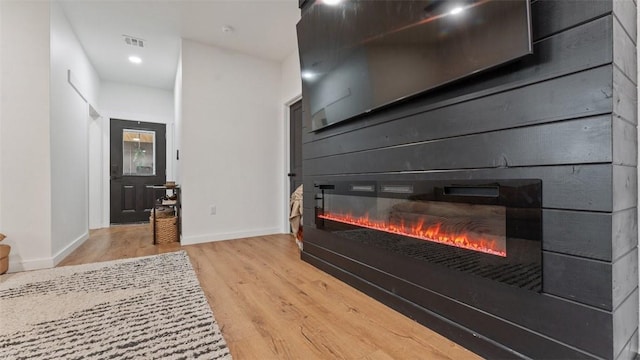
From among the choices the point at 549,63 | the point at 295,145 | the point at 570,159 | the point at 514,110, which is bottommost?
the point at 570,159

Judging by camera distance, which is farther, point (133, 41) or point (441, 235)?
point (133, 41)

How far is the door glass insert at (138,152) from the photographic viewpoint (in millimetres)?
5062

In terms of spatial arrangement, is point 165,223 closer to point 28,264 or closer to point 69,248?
point 69,248

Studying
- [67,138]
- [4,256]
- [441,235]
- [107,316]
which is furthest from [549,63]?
[67,138]

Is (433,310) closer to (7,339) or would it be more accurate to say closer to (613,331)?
(613,331)

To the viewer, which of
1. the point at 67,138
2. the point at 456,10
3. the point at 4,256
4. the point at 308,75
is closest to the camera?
the point at 456,10

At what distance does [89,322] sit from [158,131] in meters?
4.63

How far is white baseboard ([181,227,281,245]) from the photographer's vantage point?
335 cm

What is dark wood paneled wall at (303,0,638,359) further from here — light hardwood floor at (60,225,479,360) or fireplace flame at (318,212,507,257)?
light hardwood floor at (60,225,479,360)

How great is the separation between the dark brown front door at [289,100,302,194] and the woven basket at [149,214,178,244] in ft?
5.18

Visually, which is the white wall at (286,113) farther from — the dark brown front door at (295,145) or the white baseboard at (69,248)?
the white baseboard at (69,248)

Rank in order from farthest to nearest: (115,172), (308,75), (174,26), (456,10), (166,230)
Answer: (115,172), (166,230), (174,26), (308,75), (456,10)

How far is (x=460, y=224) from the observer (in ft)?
4.01

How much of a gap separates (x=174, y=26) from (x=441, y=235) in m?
3.53
